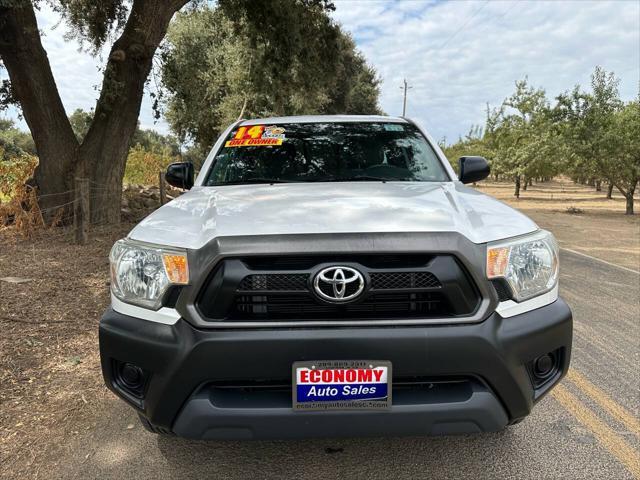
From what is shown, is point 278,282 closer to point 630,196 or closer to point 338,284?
point 338,284

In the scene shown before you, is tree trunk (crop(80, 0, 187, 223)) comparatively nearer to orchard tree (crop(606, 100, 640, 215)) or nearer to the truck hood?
the truck hood

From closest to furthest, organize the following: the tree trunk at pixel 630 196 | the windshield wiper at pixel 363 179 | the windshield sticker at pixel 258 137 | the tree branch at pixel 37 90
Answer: the windshield wiper at pixel 363 179 < the windshield sticker at pixel 258 137 < the tree branch at pixel 37 90 < the tree trunk at pixel 630 196

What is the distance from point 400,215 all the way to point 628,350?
9.81 ft

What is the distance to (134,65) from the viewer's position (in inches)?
Result: 390

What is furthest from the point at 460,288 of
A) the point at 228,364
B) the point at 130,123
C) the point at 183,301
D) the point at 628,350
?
the point at 130,123

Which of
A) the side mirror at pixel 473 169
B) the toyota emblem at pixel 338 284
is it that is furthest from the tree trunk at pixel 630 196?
the toyota emblem at pixel 338 284

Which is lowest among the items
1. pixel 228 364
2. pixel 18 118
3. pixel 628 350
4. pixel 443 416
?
pixel 628 350

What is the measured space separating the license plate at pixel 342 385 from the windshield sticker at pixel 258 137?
2052 millimetres

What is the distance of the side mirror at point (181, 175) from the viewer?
377cm

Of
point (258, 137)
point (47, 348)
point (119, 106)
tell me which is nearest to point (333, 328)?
point (258, 137)

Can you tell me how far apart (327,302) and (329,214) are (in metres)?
0.43

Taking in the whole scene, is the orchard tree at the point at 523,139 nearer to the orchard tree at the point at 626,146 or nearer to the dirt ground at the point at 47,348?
the orchard tree at the point at 626,146

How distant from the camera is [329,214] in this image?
7.30 ft

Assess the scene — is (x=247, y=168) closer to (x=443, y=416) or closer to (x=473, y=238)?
(x=473, y=238)
